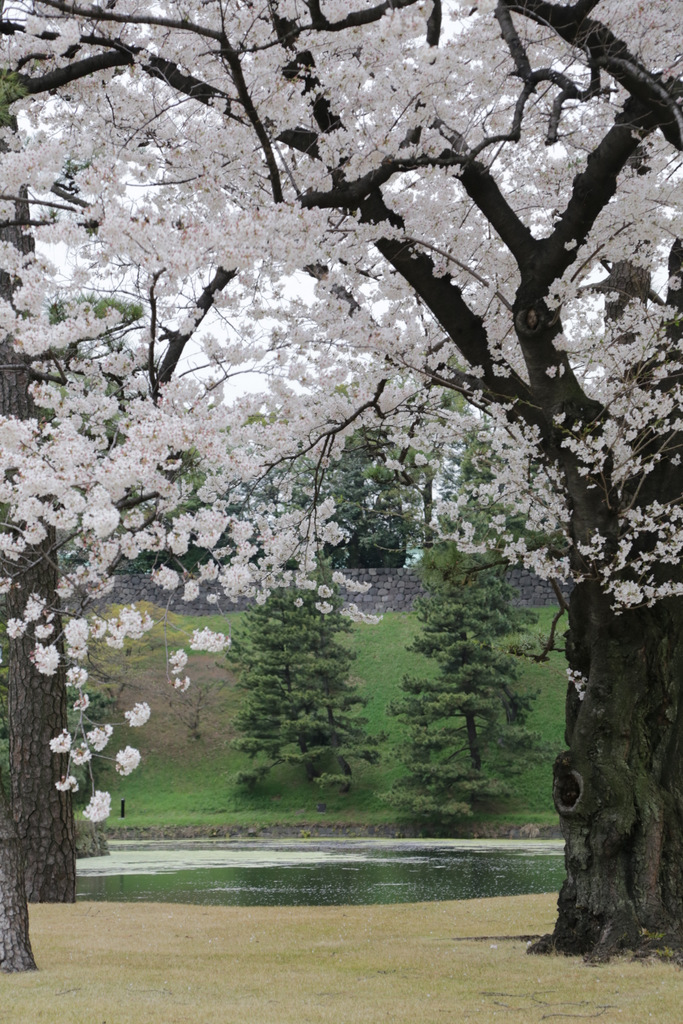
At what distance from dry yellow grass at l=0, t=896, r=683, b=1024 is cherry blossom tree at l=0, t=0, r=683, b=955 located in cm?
71

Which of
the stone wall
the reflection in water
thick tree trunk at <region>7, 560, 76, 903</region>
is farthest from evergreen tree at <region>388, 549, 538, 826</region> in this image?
thick tree trunk at <region>7, 560, 76, 903</region>

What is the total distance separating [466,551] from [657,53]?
3247 millimetres

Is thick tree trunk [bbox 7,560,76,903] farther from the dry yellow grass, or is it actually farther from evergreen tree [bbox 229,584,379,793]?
evergreen tree [bbox 229,584,379,793]

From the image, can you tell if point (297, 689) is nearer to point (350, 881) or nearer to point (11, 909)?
point (350, 881)

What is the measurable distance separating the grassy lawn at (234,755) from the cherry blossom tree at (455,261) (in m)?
12.2

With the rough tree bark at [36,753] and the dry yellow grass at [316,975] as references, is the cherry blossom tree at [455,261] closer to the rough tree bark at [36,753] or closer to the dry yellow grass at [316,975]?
the dry yellow grass at [316,975]

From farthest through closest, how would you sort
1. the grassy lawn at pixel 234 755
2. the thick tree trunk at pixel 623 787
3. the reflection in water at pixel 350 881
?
the grassy lawn at pixel 234 755
the reflection in water at pixel 350 881
the thick tree trunk at pixel 623 787

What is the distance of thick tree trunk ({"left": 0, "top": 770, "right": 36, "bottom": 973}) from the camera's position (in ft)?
16.1

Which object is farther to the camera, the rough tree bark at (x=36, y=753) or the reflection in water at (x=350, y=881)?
the reflection in water at (x=350, y=881)

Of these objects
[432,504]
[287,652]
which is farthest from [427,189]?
[287,652]

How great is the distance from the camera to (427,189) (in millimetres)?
5730

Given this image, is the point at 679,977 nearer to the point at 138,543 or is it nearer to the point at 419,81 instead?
the point at 138,543


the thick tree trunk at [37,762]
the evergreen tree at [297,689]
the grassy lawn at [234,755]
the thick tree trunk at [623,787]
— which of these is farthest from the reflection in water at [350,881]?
the evergreen tree at [297,689]

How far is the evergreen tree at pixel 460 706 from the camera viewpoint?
1675 cm
